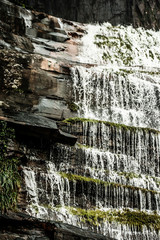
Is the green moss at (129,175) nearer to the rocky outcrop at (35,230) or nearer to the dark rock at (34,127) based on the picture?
the dark rock at (34,127)

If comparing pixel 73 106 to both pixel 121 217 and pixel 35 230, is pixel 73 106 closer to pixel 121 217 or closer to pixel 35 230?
pixel 121 217

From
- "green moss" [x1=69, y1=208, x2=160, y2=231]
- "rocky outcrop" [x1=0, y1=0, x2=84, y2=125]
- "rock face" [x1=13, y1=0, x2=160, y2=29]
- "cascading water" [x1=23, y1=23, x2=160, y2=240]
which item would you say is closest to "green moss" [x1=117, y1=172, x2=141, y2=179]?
"cascading water" [x1=23, y1=23, x2=160, y2=240]

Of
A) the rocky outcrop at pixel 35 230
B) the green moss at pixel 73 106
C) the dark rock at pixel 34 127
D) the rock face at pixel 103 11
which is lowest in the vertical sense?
the rocky outcrop at pixel 35 230

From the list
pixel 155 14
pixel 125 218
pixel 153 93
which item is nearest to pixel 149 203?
pixel 125 218

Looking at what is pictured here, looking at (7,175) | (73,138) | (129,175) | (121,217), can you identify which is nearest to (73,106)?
(73,138)

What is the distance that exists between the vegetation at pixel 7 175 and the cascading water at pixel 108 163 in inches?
20.7

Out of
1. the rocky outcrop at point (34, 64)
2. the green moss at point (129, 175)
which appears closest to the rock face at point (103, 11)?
the rocky outcrop at point (34, 64)

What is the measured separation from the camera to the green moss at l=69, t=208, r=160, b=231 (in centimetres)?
1347

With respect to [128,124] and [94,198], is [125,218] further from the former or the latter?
[128,124]

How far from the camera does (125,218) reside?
13820mm

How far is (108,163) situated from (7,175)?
4139 millimetres

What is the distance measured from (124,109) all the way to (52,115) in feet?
12.1

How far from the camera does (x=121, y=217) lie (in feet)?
45.3

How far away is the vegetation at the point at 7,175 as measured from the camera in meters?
12.6
